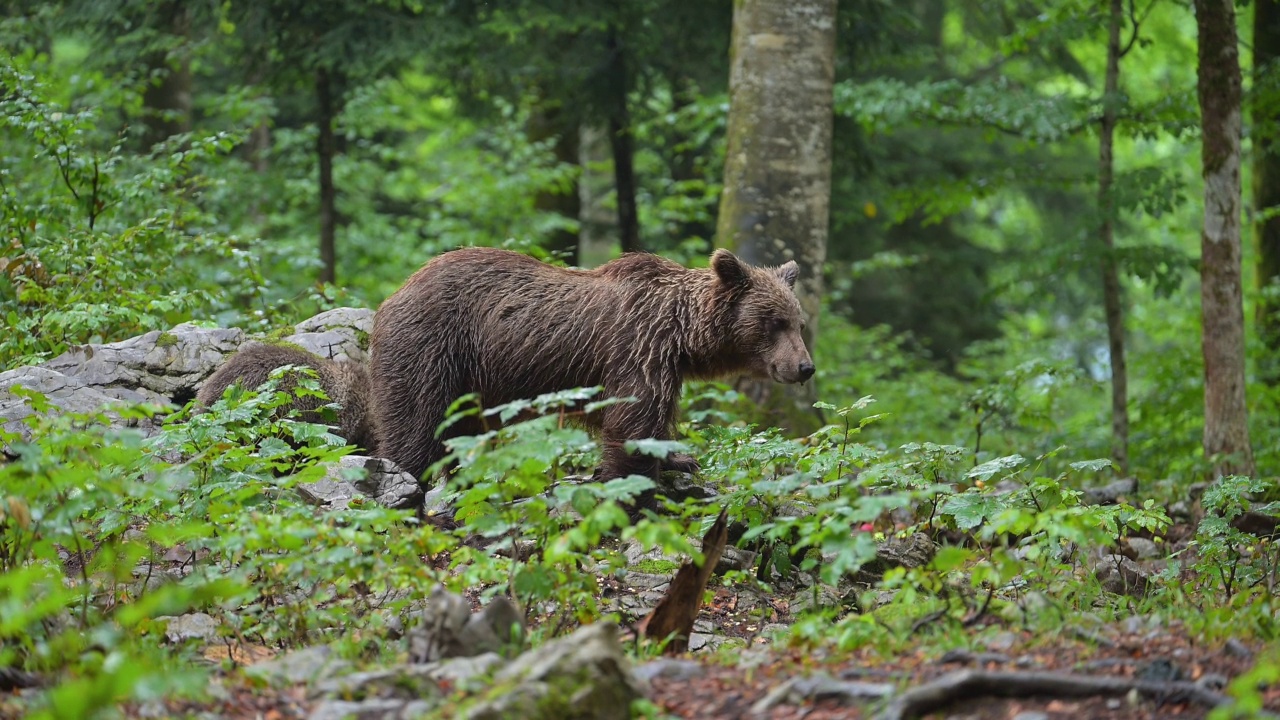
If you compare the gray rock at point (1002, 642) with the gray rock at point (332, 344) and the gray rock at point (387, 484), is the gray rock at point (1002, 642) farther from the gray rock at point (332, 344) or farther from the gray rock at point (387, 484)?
the gray rock at point (332, 344)

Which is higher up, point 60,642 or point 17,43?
point 17,43

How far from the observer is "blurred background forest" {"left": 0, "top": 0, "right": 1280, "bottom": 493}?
9.87 metres

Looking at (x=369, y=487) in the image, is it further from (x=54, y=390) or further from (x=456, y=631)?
(x=456, y=631)

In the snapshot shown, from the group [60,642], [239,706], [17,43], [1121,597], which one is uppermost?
[17,43]

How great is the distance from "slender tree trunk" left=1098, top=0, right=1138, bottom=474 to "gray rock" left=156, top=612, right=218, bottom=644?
27.2 feet

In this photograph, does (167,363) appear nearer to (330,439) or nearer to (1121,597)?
(330,439)

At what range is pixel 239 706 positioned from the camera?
3.93 metres

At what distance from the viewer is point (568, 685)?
3.69 m

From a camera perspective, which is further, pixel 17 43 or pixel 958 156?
pixel 958 156

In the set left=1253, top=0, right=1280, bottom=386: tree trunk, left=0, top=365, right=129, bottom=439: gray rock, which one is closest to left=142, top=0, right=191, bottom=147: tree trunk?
left=0, top=365, right=129, bottom=439: gray rock

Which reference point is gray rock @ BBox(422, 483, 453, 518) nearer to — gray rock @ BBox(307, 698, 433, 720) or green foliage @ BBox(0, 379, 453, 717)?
green foliage @ BBox(0, 379, 453, 717)

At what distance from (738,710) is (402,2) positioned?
10.5 meters

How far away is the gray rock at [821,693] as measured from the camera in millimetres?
3883

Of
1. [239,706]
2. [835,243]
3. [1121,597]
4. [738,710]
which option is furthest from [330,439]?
[835,243]
